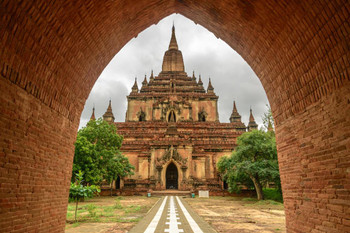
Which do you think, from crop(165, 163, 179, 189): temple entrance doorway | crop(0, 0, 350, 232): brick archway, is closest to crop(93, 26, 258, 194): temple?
crop(165, 163, 179, 189): temple entrance doorway

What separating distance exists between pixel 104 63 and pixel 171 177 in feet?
95.5

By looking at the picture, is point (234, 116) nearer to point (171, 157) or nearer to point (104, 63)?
point (171, 157)

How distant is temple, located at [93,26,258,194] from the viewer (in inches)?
1268

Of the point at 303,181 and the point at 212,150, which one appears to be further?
the point at 212,150

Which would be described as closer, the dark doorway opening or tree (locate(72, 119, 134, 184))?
tree (locate(72, 119, 134, 184))

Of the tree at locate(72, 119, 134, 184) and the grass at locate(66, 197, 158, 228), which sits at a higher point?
the tree at locate(72, 119, 134, 184)

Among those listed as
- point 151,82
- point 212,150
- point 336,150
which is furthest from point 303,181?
point 151,82

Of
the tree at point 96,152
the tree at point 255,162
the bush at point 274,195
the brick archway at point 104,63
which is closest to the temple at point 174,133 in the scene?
the bush at point 274,195

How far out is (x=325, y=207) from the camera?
486 cm

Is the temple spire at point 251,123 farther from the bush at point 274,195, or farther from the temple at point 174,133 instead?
the bush at point 274,195

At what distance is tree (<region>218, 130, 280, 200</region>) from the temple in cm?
633

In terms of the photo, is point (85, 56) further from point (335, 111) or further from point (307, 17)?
point (335, 111)

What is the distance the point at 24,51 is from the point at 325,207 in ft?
20.3

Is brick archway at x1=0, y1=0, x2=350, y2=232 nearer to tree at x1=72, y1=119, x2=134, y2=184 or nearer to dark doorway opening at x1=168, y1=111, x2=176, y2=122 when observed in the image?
tree at x1=72, y1=119, x2=134, y2=184
